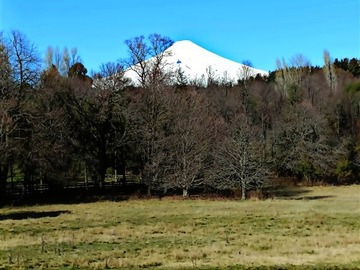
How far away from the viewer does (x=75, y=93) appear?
46.4 metres

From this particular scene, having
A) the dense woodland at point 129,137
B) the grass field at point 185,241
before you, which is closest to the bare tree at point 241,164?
the dense woodland at point 129,137

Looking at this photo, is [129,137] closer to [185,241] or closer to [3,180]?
[3,180]

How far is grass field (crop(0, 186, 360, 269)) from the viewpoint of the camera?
12.3 metres

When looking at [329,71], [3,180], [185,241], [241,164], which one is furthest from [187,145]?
[329,71]

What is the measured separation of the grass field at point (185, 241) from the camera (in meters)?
12.3

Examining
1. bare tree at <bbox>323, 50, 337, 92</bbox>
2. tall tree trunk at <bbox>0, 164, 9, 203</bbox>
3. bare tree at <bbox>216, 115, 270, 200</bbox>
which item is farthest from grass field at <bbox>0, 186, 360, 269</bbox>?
bare tree at <bbox>323, 50, 337, 92</bbox>

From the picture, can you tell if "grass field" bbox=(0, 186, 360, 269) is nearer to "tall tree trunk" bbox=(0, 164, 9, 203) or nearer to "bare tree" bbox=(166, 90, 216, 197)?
"tall tree trunk" bbox=(0, 164, 9, 203)

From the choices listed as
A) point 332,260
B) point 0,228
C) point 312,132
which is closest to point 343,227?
point 332,260

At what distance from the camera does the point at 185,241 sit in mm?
17188

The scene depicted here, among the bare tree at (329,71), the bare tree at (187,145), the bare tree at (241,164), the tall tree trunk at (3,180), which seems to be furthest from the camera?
the bare tree at (329,71)

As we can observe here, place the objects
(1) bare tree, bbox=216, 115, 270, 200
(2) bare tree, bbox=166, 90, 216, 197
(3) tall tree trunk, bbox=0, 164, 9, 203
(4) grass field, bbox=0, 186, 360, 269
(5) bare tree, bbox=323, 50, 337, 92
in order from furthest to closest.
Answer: (5) bare tree, bbox=323, 50, 337, 92 < (2) bare tree, bbox=166, 90, 216, 197 < (1) bare tree, bbox=216, 115, 270, 200 < (3) tall tree trunk, bbox=0, 164, 9, 203 < (4) grass field, bbox=0, 186, 360, 269

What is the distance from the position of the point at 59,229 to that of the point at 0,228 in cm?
296

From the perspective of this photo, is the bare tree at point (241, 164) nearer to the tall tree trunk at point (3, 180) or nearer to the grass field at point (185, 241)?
the grass field at point (185, 241)

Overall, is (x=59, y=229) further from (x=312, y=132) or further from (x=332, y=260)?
(x=312, y=132)
